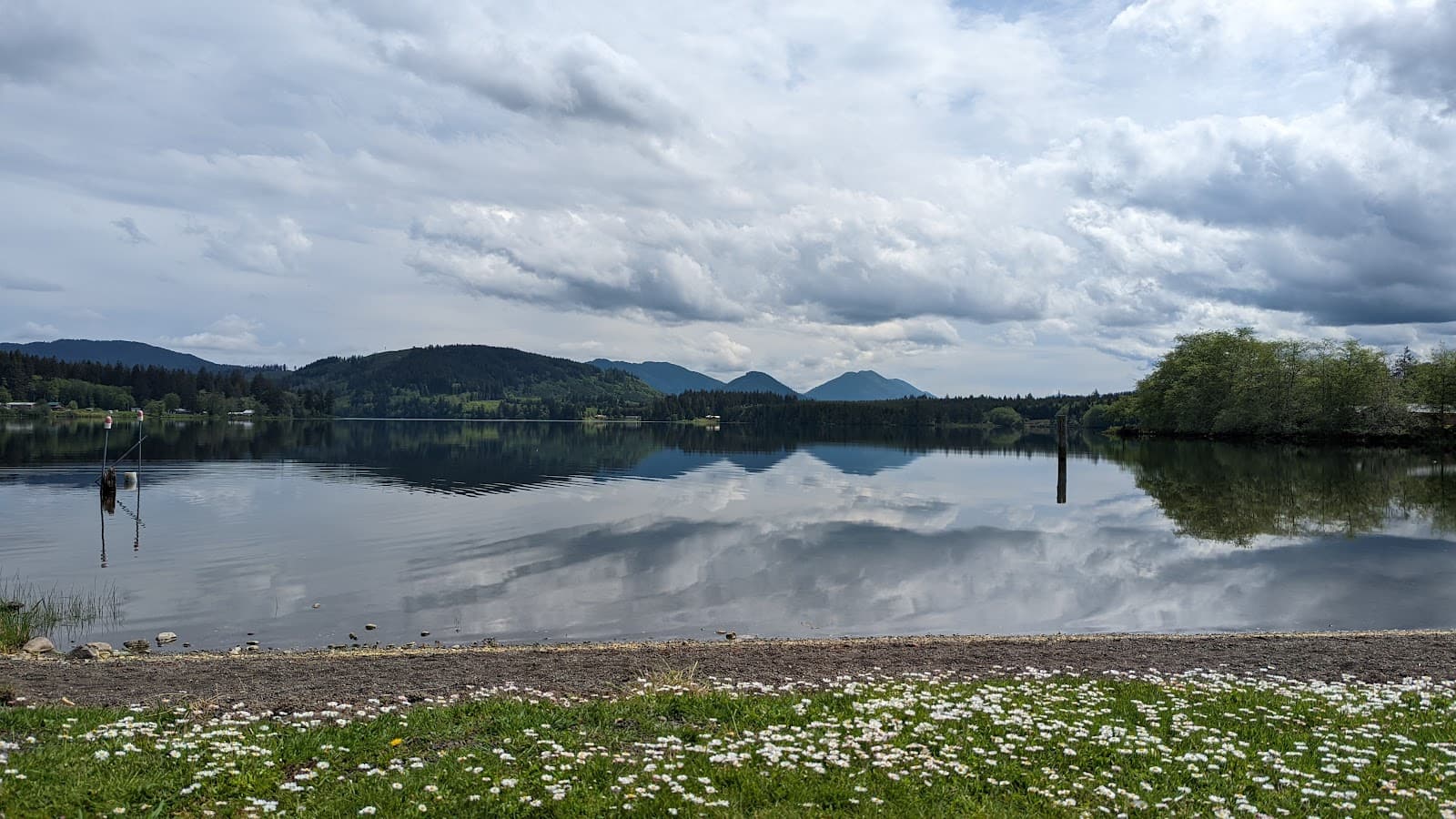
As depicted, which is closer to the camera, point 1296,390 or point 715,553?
point 715,553

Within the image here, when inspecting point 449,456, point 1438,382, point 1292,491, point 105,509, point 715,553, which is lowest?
point 715,553

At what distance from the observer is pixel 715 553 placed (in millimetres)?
38031

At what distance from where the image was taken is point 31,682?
15.0 metres

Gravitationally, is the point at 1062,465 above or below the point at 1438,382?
below

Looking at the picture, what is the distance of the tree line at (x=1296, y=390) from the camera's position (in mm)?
125125

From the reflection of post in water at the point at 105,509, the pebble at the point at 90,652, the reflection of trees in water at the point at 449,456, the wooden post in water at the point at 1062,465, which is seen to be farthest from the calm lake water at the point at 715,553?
the pebble at the point at 90,652

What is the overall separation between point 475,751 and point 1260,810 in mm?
9332

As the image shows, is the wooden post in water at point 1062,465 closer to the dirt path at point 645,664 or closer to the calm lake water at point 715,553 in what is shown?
the calm lake water at point 715,553

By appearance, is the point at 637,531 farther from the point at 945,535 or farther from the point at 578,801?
the point at 578,801

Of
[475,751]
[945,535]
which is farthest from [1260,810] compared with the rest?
[945,535]

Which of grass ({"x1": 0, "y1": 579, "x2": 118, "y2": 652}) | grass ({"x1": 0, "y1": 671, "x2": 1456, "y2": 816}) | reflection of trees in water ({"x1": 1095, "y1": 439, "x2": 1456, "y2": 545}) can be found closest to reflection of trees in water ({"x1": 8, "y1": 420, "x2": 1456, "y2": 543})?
reflection of trees in water ({"x1": 1095, "y1": 439, "x2": 1456, "y2": 545})

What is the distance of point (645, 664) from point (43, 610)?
20.6 meters

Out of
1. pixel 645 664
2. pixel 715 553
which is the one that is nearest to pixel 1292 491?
pixel 715 553

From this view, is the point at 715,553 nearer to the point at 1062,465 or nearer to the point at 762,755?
the point at 762,755
